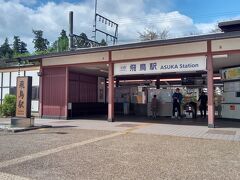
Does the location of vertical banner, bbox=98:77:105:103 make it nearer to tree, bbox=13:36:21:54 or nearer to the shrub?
the shrub

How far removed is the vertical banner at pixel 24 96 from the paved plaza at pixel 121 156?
293cm

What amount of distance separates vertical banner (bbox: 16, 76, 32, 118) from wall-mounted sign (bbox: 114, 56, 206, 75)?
471 centimetres

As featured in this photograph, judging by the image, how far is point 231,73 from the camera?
55.5 ft

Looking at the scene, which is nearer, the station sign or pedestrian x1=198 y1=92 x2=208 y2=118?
the station sign

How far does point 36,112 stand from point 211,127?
12.9m

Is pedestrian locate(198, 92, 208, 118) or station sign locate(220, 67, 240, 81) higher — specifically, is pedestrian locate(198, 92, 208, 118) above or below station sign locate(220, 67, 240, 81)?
below

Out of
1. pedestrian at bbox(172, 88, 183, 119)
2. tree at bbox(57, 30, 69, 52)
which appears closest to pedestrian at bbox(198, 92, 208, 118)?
pedestrian at bbox(172, 88, 183, 119)

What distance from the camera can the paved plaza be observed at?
244 inches

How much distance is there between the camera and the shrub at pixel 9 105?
2028cm

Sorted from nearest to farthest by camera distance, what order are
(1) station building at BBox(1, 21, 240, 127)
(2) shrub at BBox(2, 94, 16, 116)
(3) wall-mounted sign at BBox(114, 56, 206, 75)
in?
(1) station building at BBox(1, 21, 240, 127)
(3) wall-mounted sign at BBox(114, 56, 206, 75)
(2) shrub at BBox(2, 94, 16, 116)

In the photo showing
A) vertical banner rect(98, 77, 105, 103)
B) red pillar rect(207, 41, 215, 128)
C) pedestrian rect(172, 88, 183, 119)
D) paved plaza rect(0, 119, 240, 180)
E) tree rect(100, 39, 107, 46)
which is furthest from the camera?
vertical banner rect(98, 77, 105, 103)

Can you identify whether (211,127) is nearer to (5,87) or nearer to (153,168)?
(153,168)

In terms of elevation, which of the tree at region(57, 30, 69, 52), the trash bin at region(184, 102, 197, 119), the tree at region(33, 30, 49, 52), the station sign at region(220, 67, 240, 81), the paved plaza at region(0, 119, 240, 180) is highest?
the tree at region(33, 30, 49, 52)

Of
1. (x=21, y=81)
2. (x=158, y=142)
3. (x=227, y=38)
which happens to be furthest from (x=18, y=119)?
(x=227, y=38)
